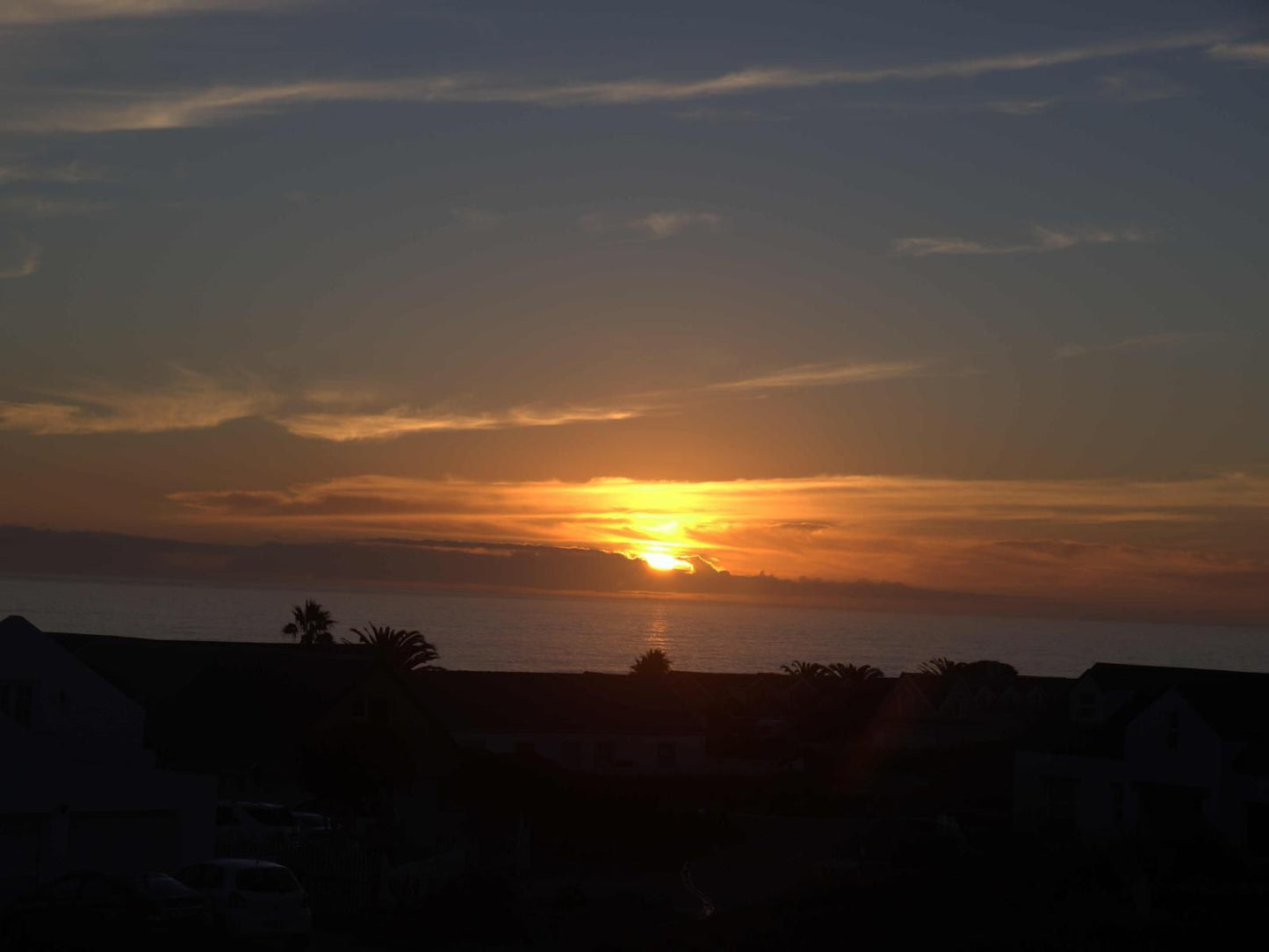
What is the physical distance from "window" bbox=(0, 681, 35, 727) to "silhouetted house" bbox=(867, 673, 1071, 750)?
57566 mm

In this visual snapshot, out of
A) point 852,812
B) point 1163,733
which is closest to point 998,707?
point 852,812

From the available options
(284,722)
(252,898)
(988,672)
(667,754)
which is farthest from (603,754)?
(988,672)

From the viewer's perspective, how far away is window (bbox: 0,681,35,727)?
42062 millimetres

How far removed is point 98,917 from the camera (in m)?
26.3

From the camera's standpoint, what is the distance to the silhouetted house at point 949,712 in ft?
302

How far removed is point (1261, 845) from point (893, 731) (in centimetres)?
4555

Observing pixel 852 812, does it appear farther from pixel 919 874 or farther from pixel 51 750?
pixel 51 750

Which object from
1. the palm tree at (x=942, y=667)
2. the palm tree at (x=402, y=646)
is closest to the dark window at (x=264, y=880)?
the palm tree at (x=402, y=646)

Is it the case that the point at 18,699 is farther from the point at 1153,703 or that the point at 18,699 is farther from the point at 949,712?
the point at 949,712

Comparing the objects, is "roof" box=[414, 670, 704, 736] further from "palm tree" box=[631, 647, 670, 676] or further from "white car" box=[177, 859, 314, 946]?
"white car" box=[177, 859, 314, 946]

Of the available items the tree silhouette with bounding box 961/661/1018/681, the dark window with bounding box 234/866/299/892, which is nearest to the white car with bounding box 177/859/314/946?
the dark window with bounding box 234/866/299/892

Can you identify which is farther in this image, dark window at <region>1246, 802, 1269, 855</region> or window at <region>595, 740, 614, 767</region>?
window at <region>595, 740, 614, 767</region>

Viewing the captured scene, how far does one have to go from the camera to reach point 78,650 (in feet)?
195

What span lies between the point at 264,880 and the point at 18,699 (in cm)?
1693
